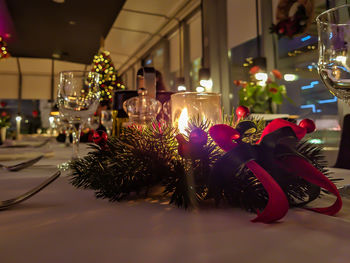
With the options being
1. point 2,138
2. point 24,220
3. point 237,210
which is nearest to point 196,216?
point 237,210

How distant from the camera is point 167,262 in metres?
0.16

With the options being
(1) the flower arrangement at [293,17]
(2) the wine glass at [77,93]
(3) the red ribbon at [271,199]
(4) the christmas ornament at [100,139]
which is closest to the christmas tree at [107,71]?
(2) the wine glass at [77,93]

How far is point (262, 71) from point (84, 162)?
2.99 meters

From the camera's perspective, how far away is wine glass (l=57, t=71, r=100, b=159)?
1.70 ft

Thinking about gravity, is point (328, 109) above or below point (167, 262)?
above

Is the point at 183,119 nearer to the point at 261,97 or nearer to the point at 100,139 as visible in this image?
the point at 100,139

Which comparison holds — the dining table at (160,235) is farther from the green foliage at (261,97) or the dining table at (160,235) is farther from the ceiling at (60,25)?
the ceiling at (60,25)

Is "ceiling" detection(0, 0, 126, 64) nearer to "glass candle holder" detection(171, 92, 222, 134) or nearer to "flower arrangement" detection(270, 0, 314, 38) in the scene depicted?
"flower arrangement" detection(270, 0, 314, 38)

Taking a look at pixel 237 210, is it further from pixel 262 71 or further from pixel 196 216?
pixel 262 71

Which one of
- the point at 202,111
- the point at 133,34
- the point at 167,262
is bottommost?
the point at 167,262

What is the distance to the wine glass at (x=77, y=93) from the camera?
1.70 feet

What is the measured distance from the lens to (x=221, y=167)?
23 centimetres

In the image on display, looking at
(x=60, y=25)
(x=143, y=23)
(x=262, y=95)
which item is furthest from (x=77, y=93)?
(x=60, y=25)

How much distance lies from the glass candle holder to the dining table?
0.13 meters
